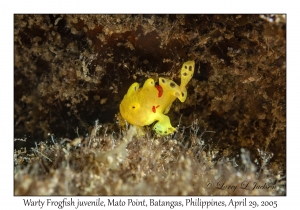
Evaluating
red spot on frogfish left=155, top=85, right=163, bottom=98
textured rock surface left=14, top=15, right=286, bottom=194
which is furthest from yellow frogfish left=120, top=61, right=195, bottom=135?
textured rock surface left=14, top=15, right=286, bottom=194

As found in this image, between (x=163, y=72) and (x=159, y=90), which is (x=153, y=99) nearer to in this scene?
(x=159, y=90)

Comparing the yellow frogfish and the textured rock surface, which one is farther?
the yellow frogfish

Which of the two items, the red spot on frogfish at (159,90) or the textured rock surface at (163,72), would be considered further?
the red spot on frogfish at (159,90)

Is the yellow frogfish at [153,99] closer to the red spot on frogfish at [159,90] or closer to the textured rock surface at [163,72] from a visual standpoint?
the red spot on frogfish at [159,90]

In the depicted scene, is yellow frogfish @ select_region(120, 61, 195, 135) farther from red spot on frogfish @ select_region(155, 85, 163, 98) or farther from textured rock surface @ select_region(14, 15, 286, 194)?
textured rock surface @ select_region(14, 15, 286, 194)

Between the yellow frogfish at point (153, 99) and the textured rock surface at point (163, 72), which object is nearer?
the textured rock surface at point (163, 72)

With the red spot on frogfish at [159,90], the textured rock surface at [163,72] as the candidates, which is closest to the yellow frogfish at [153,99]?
the red spot on frogfish at [159,90]

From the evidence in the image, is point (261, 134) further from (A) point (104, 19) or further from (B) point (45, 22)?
(B) point (45, 22)

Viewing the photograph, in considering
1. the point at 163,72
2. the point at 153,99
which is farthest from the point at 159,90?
the point at 163,72
